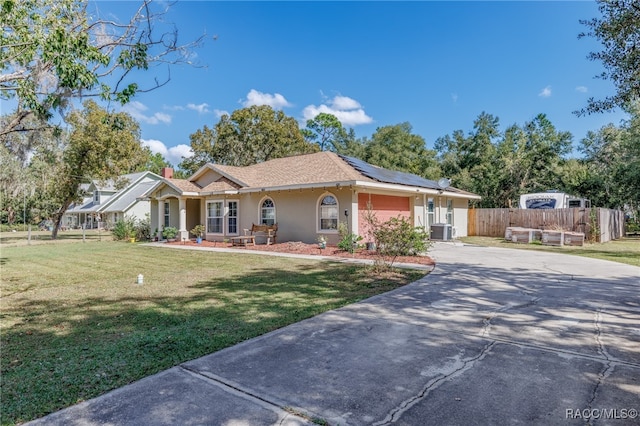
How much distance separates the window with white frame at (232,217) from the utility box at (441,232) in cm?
1072

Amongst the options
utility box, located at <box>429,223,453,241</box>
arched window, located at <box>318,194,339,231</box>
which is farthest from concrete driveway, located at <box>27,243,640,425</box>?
utility box, located at <box>429,223,453,241</box>

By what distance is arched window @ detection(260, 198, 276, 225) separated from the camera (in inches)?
689

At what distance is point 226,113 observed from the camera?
34.4 m

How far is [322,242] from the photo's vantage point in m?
14.8

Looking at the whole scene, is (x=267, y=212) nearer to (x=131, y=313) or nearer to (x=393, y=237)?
(x=393, y=237)

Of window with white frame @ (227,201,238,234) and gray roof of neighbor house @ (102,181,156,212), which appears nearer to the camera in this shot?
window with white frame @ (227,201,238,234)

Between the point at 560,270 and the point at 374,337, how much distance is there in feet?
24.7

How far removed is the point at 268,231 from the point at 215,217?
4.46 m

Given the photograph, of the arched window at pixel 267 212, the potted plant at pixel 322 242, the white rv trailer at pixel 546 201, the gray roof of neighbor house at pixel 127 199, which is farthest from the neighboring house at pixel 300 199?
the gray roof of neighbor house at pixel 127 199

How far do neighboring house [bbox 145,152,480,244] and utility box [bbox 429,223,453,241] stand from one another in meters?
0.53

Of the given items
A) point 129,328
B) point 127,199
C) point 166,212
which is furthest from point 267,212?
point 127,199

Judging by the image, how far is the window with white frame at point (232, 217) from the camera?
1892cm

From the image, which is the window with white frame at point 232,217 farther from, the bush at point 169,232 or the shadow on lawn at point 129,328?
the shadow on lawn at point 129,328

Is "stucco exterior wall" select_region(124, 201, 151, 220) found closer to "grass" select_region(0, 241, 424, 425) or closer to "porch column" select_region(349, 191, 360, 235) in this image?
"grass" select_region(0, 241, 424, 425)
